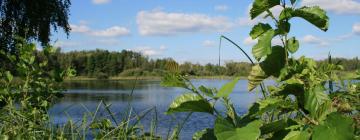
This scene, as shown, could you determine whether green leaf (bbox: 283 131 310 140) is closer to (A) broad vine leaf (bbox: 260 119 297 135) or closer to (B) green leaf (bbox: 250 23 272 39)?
(A) broad vine leaf (bbox: 260 119 297 135)

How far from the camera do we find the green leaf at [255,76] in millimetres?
1716

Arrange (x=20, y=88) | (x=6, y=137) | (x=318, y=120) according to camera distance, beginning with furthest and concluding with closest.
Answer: (x=20, y=88)
(x=6, y=137)
(x=318, y=120)

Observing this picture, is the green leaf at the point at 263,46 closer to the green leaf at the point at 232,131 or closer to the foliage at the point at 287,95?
the foliage at the point at 287,95

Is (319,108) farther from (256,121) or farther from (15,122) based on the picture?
(15,122)

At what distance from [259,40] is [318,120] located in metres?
0.32

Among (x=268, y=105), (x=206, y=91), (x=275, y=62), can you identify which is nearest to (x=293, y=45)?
(x=275, y=62)

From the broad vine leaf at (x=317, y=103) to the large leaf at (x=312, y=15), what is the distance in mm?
204

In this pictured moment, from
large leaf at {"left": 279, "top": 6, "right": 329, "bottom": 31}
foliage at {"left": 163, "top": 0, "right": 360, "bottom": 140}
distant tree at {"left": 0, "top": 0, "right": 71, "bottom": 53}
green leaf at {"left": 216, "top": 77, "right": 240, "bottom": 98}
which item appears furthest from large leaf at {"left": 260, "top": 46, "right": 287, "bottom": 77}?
distant tree at {"left": 0, "top": 0, "right": 71, "bottom": 53}

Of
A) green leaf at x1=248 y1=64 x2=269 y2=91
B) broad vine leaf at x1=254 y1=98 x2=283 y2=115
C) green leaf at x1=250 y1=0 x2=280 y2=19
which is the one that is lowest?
broad vine leaf at x1=254 y1=98 x2=283 y2=115

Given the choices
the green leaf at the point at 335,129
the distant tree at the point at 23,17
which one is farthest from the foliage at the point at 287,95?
the distant tree at the point at 23,17

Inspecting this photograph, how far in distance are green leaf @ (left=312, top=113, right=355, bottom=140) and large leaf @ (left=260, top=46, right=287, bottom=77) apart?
1.18 ft

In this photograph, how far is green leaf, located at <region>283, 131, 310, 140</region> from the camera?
1.42 meters

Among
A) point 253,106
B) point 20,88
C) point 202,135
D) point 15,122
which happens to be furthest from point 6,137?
point 20,88

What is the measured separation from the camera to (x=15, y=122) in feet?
9.34
